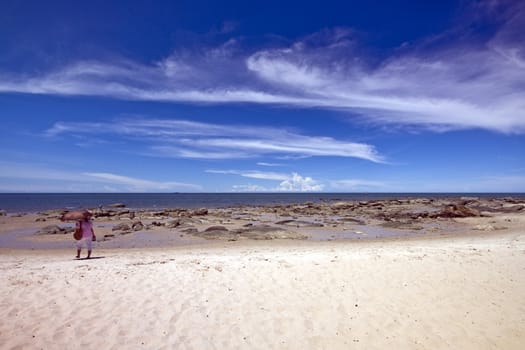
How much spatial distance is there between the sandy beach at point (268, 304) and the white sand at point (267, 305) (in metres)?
0.03

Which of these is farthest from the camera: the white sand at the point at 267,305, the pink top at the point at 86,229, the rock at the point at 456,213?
the rock at the point at 456,213

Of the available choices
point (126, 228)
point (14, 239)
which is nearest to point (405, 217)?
point (126, 228)

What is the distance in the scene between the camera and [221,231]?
76.3ft

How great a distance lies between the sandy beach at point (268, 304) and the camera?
661 centimetres

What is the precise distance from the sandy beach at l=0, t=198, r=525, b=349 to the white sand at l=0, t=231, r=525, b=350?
0.03m

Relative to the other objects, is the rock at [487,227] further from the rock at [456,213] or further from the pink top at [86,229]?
the pink top at [86,229]

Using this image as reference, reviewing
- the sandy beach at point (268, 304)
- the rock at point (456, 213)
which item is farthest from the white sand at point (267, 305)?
the rock at point (456, 213)

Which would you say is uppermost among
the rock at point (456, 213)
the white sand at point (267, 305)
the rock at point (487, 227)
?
the rock at point (456, 213)

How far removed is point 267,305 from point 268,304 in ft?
0.20

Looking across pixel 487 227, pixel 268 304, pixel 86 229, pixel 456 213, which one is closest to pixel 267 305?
pixel 268 304

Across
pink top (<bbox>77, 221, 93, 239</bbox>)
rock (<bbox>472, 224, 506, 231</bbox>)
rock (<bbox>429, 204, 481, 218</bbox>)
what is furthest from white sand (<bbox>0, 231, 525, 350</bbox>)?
rock (<bbox>429, 204, 481, 218</bbox>)

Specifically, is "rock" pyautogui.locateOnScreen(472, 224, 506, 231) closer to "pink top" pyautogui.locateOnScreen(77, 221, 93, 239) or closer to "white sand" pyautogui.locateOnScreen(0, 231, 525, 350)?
"white sand" pyautogui.locateOnScreen(0, 231, 525, 350)

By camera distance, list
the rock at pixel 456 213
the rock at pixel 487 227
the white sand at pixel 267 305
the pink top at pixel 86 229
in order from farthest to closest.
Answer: the rock at pixel 456 213, the rock at pixel 487 227, the pink top at pixel 86 229, the white sand at pixel 267 305

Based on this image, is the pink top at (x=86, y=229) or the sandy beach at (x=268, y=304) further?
the pink top at (x=86, y=229)
